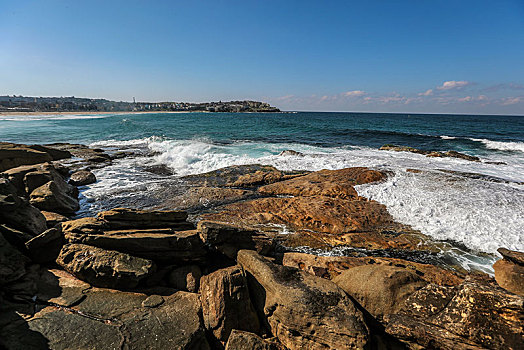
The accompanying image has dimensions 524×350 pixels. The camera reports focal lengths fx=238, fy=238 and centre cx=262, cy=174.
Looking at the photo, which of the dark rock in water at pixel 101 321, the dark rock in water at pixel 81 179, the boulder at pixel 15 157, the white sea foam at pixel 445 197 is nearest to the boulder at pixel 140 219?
the dark rock in water at pixel 101 321

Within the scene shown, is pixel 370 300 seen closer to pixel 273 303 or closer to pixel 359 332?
pixel 359 332

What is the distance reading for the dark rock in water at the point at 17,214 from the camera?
15.2 ft

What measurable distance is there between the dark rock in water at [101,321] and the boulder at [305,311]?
3.28 ft

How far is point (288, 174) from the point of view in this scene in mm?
11773

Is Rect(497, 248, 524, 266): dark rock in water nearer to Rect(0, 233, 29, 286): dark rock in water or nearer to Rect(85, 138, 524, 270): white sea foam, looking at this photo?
Rect(85, 138, 524, 270): white sea foam

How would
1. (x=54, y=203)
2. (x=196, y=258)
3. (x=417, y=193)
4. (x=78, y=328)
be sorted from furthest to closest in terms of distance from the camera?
(x=417, y=193), (x=54, y=203), (x=196, y=258), (x=78, y=328)

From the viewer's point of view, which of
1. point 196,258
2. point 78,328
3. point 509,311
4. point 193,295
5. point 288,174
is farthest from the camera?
point 288,174

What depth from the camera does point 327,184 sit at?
31.0ft

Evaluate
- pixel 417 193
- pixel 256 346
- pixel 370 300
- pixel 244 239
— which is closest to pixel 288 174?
pixel 417 193

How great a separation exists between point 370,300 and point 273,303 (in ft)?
4.98

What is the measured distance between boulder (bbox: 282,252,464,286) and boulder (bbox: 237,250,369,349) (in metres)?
0.92

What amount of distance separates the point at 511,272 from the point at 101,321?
683cm

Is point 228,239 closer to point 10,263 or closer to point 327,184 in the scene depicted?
point 10,263

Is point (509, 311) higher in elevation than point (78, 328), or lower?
higher
